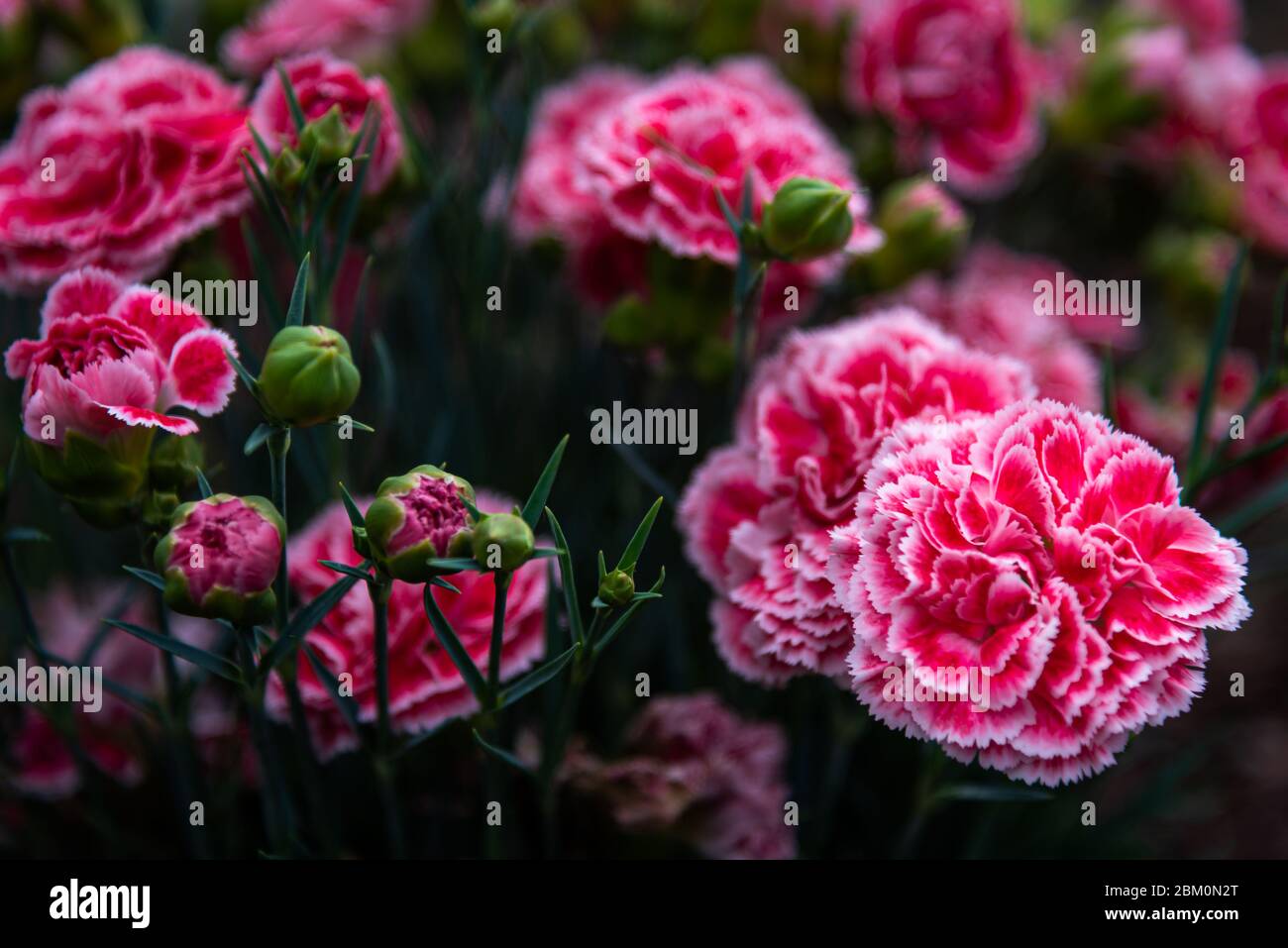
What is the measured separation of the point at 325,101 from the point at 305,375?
0.27 meters

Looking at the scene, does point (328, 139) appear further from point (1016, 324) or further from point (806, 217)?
point (1016, 324)

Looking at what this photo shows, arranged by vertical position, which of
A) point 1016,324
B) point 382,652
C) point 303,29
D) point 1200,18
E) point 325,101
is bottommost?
point 382,652

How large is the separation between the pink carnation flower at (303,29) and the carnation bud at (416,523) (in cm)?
48

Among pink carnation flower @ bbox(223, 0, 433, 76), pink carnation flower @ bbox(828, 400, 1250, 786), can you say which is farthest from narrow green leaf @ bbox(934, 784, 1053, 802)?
pink carnation flower @ bbox(223, 0, 433, 76)

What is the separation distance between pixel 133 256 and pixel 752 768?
1.77 feet

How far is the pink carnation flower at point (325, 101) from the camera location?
0.71 metres

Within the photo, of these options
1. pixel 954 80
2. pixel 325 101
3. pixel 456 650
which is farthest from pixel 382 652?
pixel 954 80

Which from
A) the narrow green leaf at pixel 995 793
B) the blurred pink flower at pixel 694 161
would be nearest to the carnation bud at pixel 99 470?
the blurred pink flower at pixel 694 161

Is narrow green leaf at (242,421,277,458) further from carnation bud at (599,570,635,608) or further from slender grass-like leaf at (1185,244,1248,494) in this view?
slender grass-like leaf at (1185,244,1248,494)

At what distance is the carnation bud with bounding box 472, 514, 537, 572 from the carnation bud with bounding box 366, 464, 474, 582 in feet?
0.04

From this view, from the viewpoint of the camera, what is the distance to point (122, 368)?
0.56 m

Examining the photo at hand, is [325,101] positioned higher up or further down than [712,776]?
higher up

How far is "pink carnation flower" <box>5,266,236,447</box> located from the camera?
57cm
